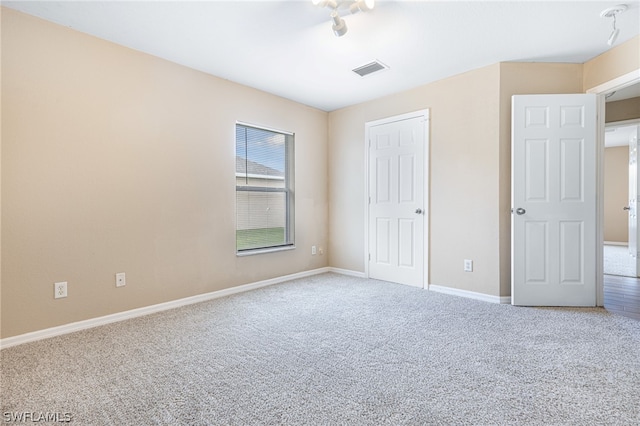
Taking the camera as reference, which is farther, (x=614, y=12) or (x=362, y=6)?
(x=614, y=12)

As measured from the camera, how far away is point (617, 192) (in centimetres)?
754

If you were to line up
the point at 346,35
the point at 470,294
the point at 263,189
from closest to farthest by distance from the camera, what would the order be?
the point at 346,35, the point at 470,294, the point at 263,189

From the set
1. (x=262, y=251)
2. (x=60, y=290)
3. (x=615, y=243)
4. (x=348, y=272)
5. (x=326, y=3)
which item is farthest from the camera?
(x=615, y=243)

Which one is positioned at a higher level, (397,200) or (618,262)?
(397,200)

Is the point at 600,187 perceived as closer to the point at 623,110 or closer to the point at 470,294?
the point at 470,294

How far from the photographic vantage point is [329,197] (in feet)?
16.1

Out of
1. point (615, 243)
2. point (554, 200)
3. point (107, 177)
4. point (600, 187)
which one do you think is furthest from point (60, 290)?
point (615, 243)

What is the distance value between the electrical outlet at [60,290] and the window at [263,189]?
5.32 ft

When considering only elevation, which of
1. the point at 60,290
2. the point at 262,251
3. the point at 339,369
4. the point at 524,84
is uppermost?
the point at 524,84

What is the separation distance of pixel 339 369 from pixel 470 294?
2169 millimetres

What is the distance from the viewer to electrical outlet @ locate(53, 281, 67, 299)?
2477mm

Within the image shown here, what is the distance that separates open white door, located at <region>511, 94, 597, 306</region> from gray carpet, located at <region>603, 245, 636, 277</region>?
212 cm

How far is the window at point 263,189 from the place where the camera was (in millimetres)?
3838

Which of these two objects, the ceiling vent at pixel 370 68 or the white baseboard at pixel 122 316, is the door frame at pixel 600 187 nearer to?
the ceiling vent at pixel 370 68
